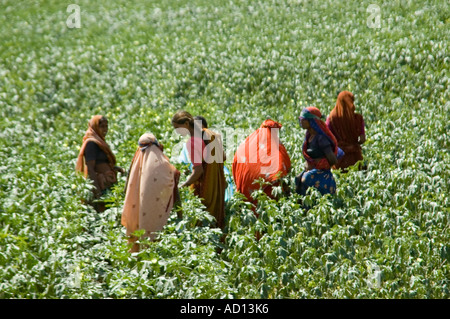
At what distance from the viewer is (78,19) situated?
16328 millimetres

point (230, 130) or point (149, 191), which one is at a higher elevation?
point (230, 130)

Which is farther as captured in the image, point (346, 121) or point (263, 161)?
point (346, 121)

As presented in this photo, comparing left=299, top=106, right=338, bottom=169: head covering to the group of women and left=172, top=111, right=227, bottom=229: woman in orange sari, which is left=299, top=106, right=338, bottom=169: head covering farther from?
left=172, top=111, right=227, bottom=229: woman in orange sari

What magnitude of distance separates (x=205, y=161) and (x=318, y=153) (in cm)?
115

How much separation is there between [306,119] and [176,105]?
5.04 m

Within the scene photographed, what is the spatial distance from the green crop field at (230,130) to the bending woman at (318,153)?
0.21 meters

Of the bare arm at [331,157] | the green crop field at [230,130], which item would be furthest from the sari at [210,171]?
the bare arm at [331,157]

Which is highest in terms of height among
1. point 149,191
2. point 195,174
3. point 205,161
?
point 205,161

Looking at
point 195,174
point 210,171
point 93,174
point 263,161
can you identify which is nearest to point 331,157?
point 263,161

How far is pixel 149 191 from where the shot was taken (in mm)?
5516

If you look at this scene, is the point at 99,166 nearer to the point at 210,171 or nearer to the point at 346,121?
the point at 210,171
